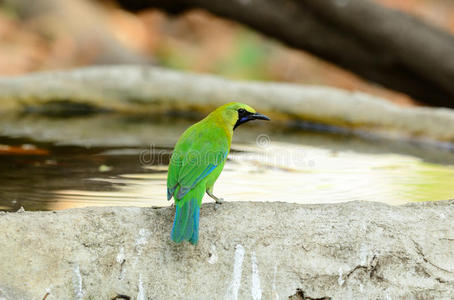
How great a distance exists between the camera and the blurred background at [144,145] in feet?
11.8

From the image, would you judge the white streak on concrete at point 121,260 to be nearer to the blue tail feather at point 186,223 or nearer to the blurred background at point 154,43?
the blue tail feather at point 186,223

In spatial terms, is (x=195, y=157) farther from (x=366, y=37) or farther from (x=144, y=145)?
(x=366, y=37)

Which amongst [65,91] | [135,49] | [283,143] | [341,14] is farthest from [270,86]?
[135,49]

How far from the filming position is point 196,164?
2699 millimetres

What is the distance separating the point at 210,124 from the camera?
9.72 ft

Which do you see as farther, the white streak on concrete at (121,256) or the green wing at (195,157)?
the green wing at (195,157)

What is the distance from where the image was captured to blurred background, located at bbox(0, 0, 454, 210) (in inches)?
142

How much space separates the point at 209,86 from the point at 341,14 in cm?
320

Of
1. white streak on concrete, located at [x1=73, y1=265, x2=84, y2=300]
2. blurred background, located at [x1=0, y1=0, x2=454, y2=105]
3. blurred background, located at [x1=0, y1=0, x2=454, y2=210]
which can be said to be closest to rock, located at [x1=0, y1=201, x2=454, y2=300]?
white streak on concrete, located at [x1=73, y1=265, x2=84, y2=300]

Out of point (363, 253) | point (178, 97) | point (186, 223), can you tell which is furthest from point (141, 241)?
point (178, 97)

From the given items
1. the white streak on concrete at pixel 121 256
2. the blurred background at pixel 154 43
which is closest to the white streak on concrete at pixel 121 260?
the white streak on concrete at pixel 121 256

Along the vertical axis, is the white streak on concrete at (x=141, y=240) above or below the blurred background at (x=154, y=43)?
below

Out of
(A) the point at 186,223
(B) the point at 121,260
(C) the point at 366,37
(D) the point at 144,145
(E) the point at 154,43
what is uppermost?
(E) the point at 154,43

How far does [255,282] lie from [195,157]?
0.63 meters
